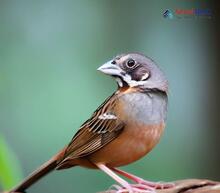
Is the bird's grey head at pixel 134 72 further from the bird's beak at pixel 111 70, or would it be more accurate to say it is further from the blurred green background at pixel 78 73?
the blurred green background at pixel 78 73

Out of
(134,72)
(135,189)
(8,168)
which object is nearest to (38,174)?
(8,168)

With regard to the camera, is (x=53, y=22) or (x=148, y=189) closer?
(x=148, y=189)

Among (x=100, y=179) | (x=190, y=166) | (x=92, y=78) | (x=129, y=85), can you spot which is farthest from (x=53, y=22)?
(x=190, y=166)

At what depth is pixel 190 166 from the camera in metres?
2.07

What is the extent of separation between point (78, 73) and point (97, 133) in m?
0.34

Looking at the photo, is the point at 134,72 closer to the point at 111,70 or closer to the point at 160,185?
the point at 111,70

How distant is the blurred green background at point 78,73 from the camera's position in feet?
6.26

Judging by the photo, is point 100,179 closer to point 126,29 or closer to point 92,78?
point 92,78

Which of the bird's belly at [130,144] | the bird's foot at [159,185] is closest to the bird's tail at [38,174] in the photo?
the bird's belly at [130,144]

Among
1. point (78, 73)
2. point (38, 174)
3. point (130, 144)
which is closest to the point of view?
point (130, 144)

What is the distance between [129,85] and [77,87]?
332 millimetres

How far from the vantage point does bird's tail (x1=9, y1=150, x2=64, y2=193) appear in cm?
174

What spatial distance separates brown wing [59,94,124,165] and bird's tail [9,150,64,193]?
8 cm

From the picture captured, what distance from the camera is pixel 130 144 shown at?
1625mm
